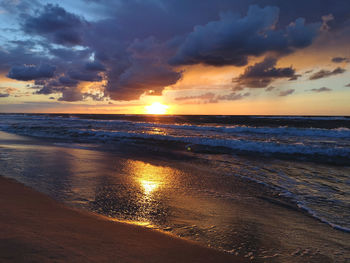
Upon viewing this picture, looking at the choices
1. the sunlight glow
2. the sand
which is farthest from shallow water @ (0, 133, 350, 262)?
the sand

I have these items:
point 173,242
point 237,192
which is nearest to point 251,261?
point 173,242

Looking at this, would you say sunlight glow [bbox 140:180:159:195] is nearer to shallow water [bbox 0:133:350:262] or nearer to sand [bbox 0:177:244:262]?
shallow water [bbox 0:133:350:262]

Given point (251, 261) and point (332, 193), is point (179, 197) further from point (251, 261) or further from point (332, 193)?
point (332, 193)

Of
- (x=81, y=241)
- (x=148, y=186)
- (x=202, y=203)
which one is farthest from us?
(x=148, y=186)

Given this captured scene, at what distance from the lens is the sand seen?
85.1 inches

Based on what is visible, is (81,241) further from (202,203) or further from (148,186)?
(148,186)

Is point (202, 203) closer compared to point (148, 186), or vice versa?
point (202, 203)

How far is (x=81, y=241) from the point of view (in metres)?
2.51

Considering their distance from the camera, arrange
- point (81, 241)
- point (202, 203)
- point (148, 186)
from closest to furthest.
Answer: point (81, 241), point (202, 203), point (148, 186)

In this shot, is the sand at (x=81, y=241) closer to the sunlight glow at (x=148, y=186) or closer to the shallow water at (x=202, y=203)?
the shallow water at (x=202, y=203)

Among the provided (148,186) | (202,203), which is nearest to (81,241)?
(202,203)

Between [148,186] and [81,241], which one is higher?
[81,241]

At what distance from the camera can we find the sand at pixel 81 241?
2.16 metres

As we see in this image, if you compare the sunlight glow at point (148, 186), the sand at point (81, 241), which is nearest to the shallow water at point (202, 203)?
the sunlight glow at point (148, 186)
